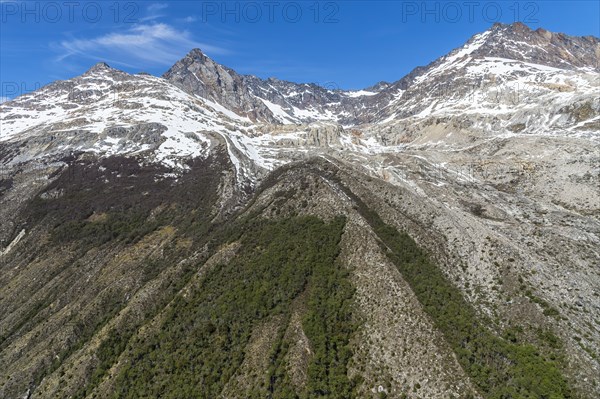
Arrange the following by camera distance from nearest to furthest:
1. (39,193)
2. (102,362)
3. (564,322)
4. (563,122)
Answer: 1. (564,322)
2. (102,362)
3. (39,193)
4. (563,122)

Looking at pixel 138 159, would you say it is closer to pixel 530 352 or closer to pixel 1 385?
pixel 1 385

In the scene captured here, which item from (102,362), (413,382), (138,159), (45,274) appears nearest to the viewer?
(413,382)

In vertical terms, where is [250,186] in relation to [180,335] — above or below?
A: above

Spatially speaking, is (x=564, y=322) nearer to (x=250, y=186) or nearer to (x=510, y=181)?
(x=510, y=181)

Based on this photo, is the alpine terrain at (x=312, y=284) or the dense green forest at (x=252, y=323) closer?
the alpine terrain at (x=312, y=284)

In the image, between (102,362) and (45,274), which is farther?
(45,274)

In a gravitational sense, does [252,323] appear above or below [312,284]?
below

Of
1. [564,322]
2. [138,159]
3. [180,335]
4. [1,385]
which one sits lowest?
[1,385]

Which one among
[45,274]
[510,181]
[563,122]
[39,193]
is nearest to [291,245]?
[45,274]

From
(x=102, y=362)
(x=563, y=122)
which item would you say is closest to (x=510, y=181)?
(x=563, y=122)

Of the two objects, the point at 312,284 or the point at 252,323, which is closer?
the point at 252,323

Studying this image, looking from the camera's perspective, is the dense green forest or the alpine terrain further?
the dense green forest
